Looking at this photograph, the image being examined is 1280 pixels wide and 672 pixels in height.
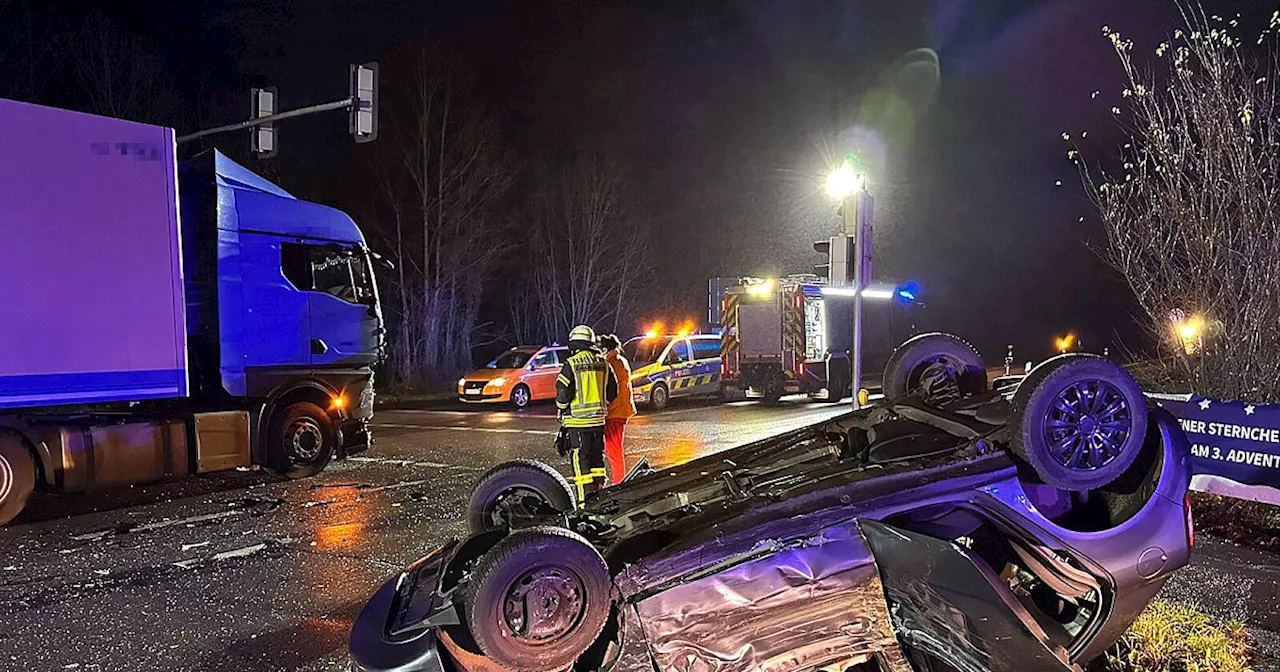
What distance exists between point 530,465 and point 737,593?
1725 millimetres

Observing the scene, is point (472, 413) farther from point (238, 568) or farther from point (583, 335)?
point (238, 568)

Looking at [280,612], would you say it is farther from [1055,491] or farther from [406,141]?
[406,141]

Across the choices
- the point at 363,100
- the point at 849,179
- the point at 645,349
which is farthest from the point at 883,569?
the point at 645,349

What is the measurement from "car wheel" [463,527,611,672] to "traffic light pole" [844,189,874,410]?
16.2 ft

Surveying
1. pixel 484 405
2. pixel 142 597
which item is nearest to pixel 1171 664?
pixel 142 597

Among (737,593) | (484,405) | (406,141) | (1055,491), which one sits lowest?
(484,405)

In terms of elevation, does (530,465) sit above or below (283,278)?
below

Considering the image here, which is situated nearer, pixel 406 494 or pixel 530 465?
pixel 530 465

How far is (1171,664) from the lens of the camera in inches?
151

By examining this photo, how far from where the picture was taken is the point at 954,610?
8.80 feet

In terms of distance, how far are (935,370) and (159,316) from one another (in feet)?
24.3

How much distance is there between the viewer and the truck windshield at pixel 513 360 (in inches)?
727

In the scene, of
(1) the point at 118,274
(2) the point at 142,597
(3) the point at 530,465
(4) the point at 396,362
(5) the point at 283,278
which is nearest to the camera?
(3) the point at 530,465

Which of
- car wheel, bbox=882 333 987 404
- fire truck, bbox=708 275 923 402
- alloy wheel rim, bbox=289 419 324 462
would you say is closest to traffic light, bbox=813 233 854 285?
car wheel, bbox=882 333 987 404
